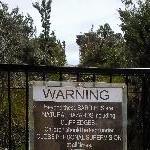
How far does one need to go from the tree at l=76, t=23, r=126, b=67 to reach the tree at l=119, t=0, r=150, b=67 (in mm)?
637

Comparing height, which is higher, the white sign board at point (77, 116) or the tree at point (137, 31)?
the tree at point (137, 31)

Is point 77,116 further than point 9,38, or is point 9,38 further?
point 9,38

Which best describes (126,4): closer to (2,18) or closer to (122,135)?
(2,18)

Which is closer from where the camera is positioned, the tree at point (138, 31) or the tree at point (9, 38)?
the tree at point (9, 38)

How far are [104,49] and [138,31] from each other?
35.8 ft

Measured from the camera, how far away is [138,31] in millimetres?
19453

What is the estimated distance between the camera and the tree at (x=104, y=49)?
20816 millimetres

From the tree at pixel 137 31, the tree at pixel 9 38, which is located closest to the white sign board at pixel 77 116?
the tree at pixel 9 38

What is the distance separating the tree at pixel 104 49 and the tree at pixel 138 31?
64 cm

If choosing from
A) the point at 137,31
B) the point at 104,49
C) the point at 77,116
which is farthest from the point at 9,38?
the point at 104,49

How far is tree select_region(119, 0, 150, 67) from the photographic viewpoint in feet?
60.5

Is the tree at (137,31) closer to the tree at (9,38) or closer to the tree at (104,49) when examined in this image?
the tree at (104,49)

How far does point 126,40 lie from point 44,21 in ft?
102

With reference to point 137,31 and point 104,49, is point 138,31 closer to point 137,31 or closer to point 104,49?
point 137,31
